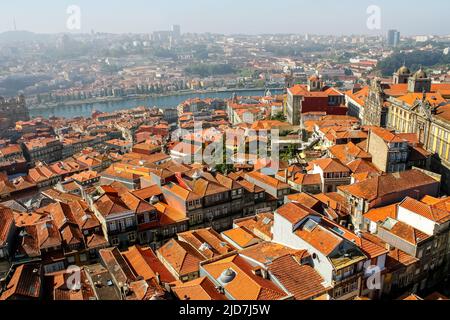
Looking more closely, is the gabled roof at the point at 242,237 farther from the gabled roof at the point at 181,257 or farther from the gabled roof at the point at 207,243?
the gabled roof at the point at 181,257

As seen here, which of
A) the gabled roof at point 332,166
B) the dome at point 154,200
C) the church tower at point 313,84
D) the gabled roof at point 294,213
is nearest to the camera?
the gabled roof at point 294,213

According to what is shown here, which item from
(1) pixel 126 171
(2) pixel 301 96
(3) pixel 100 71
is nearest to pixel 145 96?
(3) pixel 100 71

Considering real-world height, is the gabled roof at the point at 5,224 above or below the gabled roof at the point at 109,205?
below

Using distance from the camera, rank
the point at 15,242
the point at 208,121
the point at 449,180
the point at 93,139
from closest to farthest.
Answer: the point at 15,242 < the point at 449,180 < the point at 93,139 < the point at 208,121

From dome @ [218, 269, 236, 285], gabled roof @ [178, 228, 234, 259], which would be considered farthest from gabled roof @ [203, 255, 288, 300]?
gabled roof @ [178, 228, 234, 259]

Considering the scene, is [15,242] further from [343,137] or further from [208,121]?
[208,121]

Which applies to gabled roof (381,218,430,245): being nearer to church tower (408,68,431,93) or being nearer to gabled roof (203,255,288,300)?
gabled roof (203,255,288,300)

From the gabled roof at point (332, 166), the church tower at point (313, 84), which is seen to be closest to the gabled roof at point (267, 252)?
the gabled roof at point (332, 166)

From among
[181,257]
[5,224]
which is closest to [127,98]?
[5,224]
